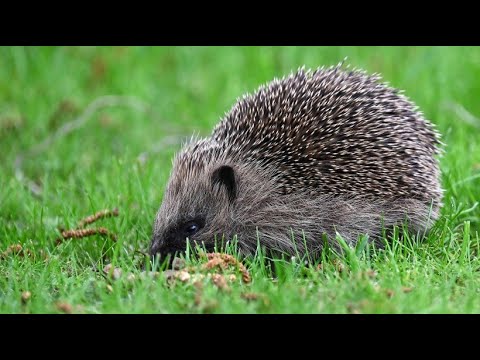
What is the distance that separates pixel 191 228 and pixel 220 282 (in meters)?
1.33

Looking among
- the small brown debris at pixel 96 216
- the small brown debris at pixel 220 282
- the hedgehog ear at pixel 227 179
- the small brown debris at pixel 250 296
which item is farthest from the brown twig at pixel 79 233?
the small brown debris at pixel 250 296

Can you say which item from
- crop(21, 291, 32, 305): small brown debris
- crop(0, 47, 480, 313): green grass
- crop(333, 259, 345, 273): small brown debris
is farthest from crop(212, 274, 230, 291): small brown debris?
crop(21, 291, 32, 305): small brown debris

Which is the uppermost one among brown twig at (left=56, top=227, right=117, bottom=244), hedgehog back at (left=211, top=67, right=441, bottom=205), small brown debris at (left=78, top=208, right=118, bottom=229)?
hedgehog back at (left=211, top=67, right=441, bottom=205)

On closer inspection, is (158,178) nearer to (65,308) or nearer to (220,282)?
(220,282)

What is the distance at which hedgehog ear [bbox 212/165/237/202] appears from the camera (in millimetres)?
6352

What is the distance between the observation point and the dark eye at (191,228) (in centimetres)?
623

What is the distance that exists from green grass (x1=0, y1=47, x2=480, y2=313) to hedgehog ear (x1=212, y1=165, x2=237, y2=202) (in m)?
0.80

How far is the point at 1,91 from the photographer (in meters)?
10.7

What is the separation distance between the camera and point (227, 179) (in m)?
6.41

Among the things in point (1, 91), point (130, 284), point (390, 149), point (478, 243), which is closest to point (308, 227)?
point (390, 149)

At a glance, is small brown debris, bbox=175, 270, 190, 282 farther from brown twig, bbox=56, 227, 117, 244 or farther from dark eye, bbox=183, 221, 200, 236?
brown twig, bbox=56, 227, 117, 244

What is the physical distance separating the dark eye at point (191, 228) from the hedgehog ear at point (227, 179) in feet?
1.24

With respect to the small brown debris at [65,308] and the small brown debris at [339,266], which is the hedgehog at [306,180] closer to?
the small brown debris at [339,266]
